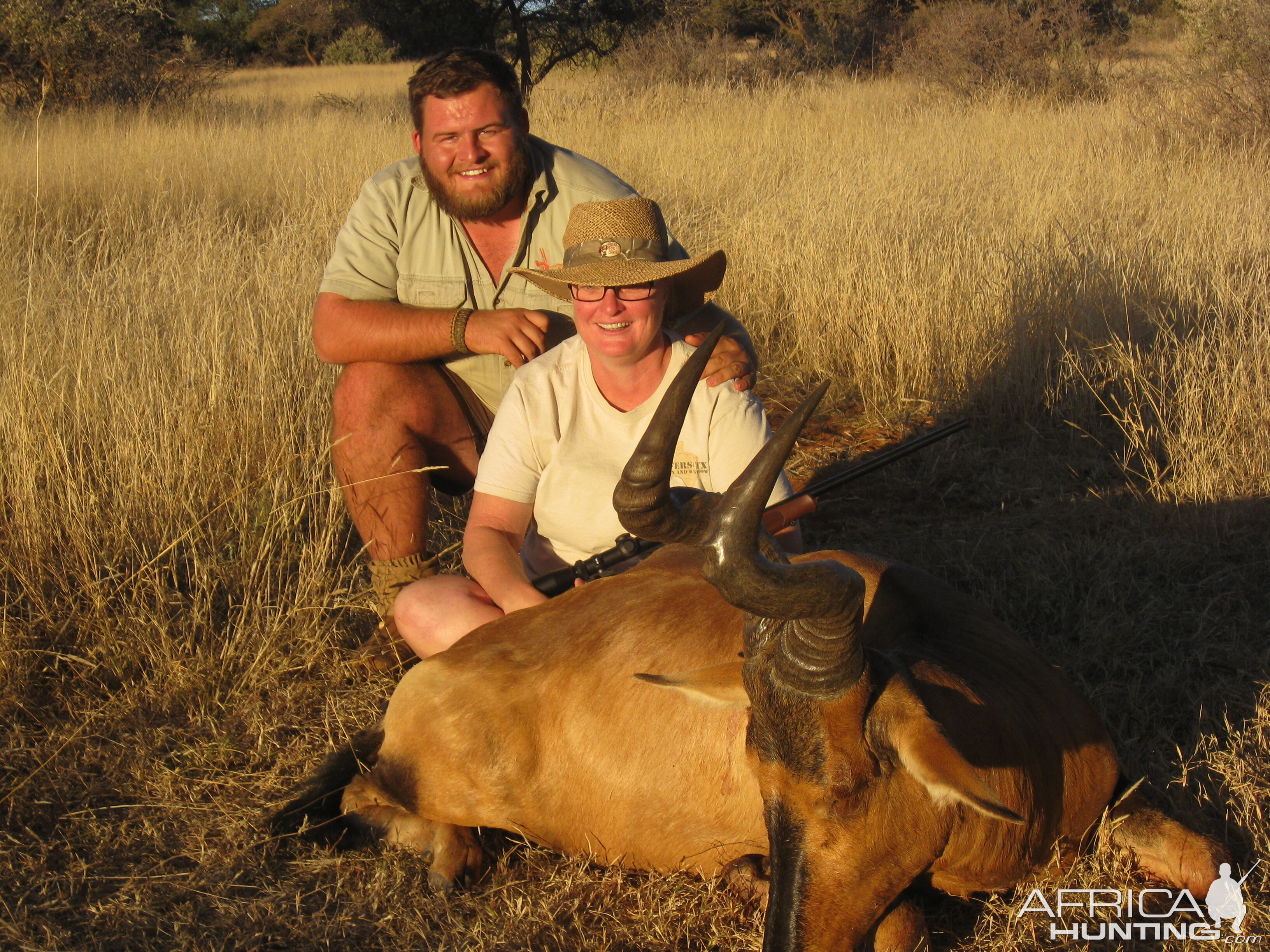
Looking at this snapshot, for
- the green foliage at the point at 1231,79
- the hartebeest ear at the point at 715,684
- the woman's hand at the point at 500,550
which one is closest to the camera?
the hartebeest ear at the point at 715,684

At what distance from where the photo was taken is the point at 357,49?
4219cm

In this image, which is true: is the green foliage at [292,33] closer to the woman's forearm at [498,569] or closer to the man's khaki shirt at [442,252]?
the man's khaki shirt at [442,252]

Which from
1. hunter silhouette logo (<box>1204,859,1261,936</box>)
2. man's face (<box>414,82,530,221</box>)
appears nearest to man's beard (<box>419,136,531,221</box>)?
man's face (<box>414,82,530,221</box>)

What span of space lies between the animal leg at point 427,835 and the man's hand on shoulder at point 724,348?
1537mm

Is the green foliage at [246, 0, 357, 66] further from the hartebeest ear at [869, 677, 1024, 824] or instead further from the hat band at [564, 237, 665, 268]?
the hartebeest ear at [869, 677, 1024, 824]

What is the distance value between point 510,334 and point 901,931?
252 cm

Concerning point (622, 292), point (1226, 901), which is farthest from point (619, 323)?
point (1226, 901)

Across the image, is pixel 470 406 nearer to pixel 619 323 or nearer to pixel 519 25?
pixel 619 323

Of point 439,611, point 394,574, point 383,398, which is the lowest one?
point 394,574

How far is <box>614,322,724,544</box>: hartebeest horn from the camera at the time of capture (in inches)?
80.9

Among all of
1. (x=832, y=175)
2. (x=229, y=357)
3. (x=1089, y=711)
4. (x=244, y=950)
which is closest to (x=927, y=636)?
(x=1089, y=711)

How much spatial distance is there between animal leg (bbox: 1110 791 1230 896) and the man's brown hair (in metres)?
3.34

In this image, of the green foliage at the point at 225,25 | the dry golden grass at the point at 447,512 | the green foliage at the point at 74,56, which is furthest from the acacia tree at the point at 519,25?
the green foliage at the point at 225,25

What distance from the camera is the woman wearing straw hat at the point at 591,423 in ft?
10.7
